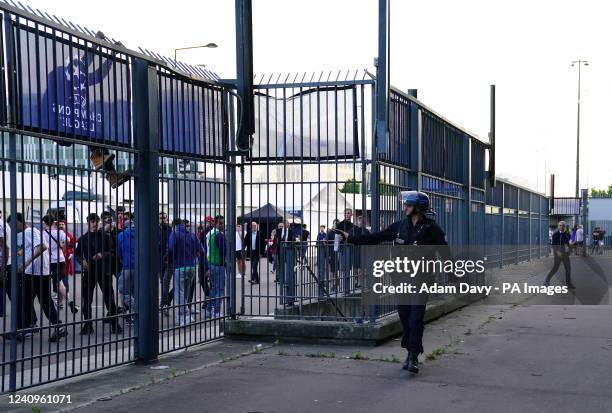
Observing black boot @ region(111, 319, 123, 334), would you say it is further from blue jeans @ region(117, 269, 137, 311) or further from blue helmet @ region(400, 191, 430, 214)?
blue helmet @ region(400, 191, 430, 214)

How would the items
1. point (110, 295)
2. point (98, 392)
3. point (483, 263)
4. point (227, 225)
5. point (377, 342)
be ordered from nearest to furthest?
1. point (98, 392)
2. point (110, 295)
3. point (377, 342)
4. point (227, 225)
5. point (483, 263)

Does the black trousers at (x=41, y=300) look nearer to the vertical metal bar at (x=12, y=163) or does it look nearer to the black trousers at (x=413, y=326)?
the vertical metal bar at (x=12, y=163)

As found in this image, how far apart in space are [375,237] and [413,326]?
3.48 ft

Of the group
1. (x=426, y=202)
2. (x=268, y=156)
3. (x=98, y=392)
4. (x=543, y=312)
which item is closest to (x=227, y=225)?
(x=268, y=156)

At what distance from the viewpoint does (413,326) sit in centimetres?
852

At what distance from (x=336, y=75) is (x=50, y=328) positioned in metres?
5.08

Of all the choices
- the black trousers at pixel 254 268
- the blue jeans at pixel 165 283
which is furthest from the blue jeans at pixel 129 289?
the black trousers at pixel 254 268

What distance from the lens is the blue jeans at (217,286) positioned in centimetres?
1059

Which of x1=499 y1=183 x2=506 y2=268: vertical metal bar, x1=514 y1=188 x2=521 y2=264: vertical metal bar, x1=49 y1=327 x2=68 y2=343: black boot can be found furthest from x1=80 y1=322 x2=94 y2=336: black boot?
x1=514 y1=188 x2=521 y2=264: vertical metal bar

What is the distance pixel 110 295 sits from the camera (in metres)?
8.72

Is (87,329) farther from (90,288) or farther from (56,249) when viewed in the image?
(56,249)

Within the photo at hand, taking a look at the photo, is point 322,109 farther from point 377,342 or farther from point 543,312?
point 543,312

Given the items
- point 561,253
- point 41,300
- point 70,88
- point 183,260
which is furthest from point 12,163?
point 561,253

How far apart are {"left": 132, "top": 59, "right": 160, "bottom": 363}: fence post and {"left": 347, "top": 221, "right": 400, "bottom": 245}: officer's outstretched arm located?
2.08m
